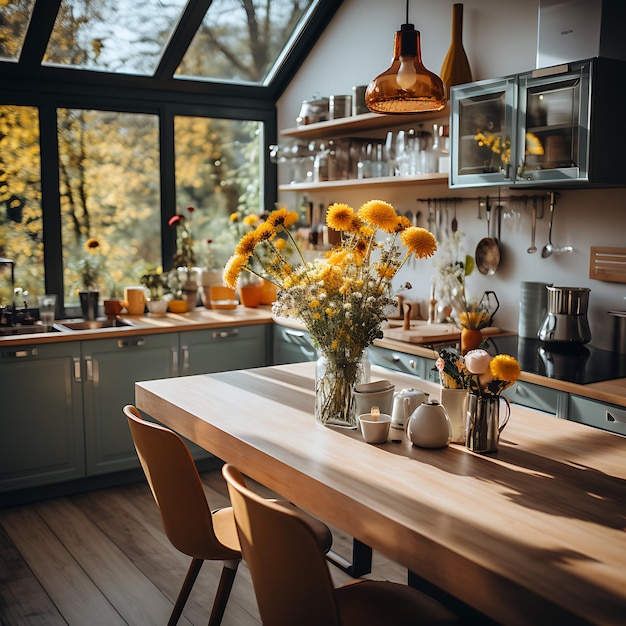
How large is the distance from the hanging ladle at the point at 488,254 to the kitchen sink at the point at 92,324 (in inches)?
78.0

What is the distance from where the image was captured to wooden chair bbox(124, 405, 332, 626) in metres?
1.97

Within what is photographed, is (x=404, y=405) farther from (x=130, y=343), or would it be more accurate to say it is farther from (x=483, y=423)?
(x=130, y=343)

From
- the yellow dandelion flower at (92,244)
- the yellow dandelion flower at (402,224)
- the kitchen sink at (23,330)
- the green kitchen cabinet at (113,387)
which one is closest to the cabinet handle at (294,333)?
the green kitchen cabinet at (113,387)

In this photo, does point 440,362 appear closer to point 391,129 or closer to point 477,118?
point 477,118

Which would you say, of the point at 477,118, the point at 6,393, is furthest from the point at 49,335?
the point at 477,118

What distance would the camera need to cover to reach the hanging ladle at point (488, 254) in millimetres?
3867

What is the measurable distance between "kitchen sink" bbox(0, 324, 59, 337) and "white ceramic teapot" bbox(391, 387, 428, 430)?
2.56 m

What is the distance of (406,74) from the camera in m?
2.13

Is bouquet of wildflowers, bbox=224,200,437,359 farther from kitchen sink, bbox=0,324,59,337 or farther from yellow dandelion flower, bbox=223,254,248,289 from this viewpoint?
kitchen sink, bbox=0,324,59,337

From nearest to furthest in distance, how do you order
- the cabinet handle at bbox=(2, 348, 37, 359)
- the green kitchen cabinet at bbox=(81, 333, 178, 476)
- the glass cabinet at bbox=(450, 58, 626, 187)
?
the glass cabinet at bbox=(450, 58, 626, 187) → the cabinet handle at bbox=(2, 348, 37, 359) → the green kitchen cabinet at bbox=(81, 333, 178, 476)

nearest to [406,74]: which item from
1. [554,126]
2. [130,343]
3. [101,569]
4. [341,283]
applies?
[341,283]

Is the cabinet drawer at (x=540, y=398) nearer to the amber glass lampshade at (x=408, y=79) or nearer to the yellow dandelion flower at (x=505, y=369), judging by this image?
the yellow dandelion flower at (x=505, y=369)

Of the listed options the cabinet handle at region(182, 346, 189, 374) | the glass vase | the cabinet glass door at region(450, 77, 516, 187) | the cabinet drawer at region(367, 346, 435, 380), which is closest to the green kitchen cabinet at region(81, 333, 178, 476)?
the cabinet handle at region(182, 346, 189, 374)

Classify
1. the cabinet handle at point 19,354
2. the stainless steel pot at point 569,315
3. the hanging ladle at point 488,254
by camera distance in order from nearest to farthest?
the stainless steel pot at point 569,315
the cabinet handle at point 19,354
the hanging ladle at point 488,254
